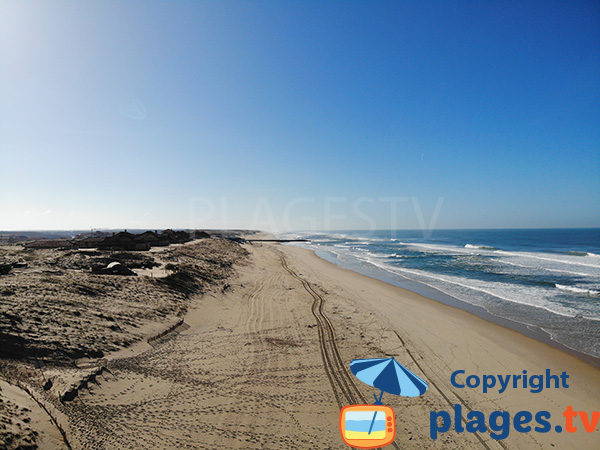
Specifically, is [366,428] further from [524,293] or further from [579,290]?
[579,290]

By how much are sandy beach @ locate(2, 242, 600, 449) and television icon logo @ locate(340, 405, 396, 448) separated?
0.25 metres

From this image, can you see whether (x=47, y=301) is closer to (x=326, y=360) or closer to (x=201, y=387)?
(x=201, y=387)

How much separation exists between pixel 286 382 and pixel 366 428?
7.79 ft

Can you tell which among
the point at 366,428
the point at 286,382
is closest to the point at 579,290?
the point at 366,428

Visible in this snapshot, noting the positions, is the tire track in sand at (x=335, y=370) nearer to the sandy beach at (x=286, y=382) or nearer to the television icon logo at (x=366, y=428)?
the sandy beach at (x=286, y=382)

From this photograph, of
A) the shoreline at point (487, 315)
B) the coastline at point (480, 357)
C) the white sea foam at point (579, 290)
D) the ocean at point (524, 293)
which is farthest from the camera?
the white sea foam at point (579, 290)

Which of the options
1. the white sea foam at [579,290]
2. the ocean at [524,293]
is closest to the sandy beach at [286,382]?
the ocean at [524,293]

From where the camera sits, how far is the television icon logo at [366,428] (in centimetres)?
511

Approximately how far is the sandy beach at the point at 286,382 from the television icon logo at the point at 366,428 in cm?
25

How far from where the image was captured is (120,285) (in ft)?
41.3

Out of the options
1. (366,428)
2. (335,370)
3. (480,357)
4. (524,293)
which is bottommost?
(480,357)

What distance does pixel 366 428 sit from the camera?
5.26 m

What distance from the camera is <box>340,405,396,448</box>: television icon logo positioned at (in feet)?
16.8

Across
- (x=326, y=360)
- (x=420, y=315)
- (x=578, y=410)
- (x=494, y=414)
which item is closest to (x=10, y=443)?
(x=326, y=360)
